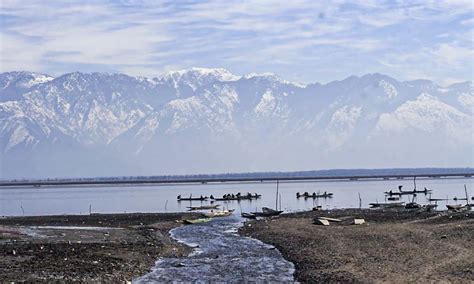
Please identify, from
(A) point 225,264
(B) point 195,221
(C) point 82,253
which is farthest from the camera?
(B) point 195,221

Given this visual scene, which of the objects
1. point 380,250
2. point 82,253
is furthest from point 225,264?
point 380,250

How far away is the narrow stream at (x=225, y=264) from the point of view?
31.7 m

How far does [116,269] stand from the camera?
32531 millimetres

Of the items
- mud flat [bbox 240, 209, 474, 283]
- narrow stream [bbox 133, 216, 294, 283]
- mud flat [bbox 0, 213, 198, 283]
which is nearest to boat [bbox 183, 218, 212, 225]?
mud flat [bbox 0, 213, 198, 283]

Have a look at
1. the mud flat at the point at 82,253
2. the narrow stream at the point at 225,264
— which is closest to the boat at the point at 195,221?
the mud flat at the point at 82,253

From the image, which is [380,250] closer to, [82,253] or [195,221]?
[82,253]

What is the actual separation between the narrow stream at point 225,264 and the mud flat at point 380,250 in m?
0.94

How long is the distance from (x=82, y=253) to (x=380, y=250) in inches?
599

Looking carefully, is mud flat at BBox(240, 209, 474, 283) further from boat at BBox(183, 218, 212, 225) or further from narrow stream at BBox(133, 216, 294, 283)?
boat at BBox(183, 218, 212, 225)

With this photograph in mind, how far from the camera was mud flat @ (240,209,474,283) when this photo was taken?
29.3m

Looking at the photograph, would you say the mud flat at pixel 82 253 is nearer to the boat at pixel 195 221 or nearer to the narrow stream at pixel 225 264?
the narrow stream at pixel 225 264

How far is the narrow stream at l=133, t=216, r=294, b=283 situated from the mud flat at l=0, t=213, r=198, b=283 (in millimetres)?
1055

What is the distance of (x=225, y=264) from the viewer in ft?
118

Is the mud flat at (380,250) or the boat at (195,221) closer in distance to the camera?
the mud flat at (380,250)
